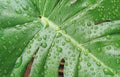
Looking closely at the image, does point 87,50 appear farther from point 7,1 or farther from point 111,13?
point 7,1

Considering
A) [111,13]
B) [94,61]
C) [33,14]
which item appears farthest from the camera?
[33,14]

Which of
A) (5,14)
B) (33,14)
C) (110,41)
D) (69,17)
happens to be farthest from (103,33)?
(5,14)

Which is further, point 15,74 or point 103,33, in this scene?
point 15,74

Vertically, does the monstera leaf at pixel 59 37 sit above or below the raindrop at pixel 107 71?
above

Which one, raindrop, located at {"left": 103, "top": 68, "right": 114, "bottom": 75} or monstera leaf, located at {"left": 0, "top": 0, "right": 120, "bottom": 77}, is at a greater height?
monstera leaf, located at {"left": 0, "top": 0, "right": 120, "bottom": 77}

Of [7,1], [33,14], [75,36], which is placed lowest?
[75,36]

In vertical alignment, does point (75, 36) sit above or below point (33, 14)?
below

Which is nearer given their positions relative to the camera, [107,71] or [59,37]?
[107,71]

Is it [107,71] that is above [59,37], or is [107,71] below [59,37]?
below
